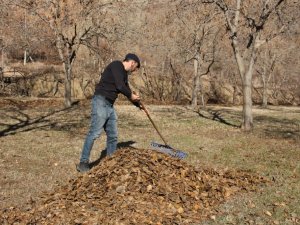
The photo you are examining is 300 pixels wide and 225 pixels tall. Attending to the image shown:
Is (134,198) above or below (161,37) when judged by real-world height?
below

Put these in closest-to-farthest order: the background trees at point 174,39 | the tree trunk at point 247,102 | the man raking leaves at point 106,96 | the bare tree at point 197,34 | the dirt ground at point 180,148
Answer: the dirt ground at point 180,148, the man raking leaves at point 106,96, the tree trunk at point 247,102, the background trees at point 174,39, the bare tree at point 197,34

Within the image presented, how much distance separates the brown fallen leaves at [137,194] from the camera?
21.4 feet

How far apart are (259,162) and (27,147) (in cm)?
659

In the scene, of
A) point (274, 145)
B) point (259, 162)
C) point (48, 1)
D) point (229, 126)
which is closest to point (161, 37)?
point (48, 1)

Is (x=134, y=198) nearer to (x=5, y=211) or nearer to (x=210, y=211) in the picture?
(x=210, y=211)

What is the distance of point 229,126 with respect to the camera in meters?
18.4

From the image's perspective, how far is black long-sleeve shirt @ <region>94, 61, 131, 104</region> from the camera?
8.95 metres

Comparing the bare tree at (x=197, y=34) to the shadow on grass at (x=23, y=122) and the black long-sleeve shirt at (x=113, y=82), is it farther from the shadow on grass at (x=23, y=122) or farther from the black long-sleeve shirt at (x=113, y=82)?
the black long-sleeve shirt at (x=113, y=82)

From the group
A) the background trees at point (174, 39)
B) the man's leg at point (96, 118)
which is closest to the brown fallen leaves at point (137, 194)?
the man's leg at point (96, 118)

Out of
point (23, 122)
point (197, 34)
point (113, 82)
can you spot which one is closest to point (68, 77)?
point (23, 122)

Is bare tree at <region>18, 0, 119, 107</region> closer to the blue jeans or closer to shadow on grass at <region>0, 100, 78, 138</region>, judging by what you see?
shadow on grass at <region>0, 100, 78, 138</region>

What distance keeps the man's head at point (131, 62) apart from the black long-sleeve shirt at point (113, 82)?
13 cm

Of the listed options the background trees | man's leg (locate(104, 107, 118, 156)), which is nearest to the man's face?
man's leg (locate(104, 107, 118, 156))

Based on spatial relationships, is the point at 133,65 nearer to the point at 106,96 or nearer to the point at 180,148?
the point at 106,96
